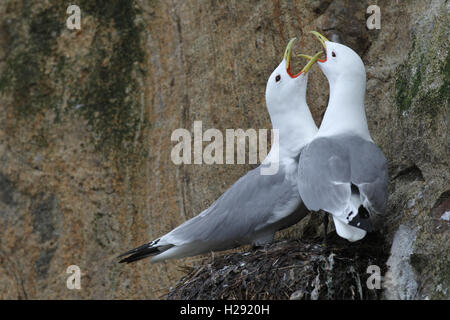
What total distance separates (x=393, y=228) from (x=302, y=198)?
41 centimetres

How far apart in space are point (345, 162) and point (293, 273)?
1.57 feet

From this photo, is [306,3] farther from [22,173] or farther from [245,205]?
[22,173]

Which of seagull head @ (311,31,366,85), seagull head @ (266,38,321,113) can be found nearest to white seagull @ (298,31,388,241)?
seagull head @ (311,31,366,85)

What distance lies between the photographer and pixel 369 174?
285cm

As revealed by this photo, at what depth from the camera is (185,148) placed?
4109 millimetres

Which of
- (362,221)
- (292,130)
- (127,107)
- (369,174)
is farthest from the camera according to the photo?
(127,107)

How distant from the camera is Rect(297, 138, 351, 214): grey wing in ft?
9.09

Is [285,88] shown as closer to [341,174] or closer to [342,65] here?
[342,65]

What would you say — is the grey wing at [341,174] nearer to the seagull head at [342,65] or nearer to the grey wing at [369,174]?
the grey wing at [369,174]

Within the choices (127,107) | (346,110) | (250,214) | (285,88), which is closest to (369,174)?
(346,110)

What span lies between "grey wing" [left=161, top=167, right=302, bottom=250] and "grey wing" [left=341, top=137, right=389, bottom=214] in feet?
1.13

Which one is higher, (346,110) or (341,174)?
(346,110)

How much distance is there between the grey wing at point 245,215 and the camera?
317cm
